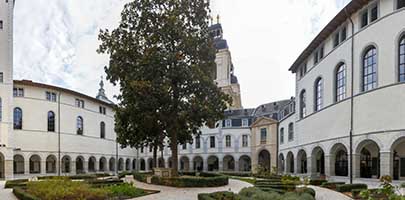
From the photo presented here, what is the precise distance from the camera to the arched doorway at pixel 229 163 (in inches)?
2618

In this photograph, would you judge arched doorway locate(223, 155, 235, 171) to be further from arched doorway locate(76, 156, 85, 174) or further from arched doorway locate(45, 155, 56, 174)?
arched doorway locate(45, 155, 56, 174)

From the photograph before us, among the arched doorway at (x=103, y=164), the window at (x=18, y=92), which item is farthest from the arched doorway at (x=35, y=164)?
the arched doorway at (x=103, y=164)

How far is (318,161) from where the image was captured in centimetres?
3731

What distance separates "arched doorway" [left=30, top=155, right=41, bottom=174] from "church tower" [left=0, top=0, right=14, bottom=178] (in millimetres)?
6867

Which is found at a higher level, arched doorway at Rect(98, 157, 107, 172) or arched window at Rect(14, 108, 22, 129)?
arched window at Rect(14, 108, 22, 129)

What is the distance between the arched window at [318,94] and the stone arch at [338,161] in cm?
464

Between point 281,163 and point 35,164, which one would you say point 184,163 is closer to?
point 281,163

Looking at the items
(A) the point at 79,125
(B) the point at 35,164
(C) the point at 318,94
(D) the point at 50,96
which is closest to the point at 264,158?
(C) the point at 318,94

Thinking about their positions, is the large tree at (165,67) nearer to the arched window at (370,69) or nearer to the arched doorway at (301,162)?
the arched window at (370,69)

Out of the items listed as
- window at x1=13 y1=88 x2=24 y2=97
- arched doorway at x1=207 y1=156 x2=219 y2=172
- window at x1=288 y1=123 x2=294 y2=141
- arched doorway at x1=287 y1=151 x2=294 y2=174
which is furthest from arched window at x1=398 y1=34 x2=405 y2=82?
arched doorway at x1=207 y1=156 x2=219 y2=172

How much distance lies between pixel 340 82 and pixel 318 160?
33.8ft

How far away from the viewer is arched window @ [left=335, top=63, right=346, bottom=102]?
29.2 m

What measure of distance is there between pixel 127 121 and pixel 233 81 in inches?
2471

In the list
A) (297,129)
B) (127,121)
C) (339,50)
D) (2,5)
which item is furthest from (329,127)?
(2,5)
